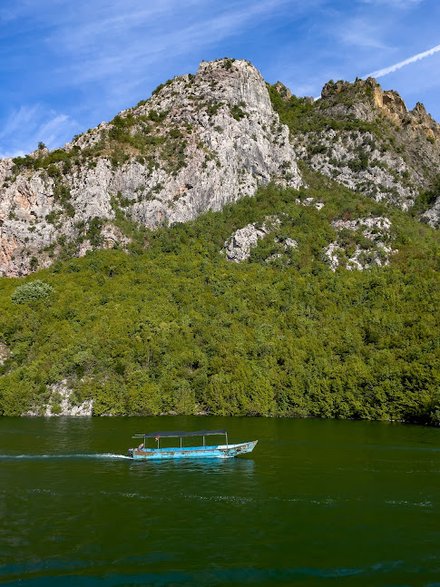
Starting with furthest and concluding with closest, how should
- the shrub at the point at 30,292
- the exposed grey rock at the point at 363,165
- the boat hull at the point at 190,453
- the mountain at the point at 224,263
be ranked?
the exposed grey rock at the point at 363,165 < the shrub at the point at 30,292 < the mountain at the point at 224,263 < the boat hull at the point at 190,453

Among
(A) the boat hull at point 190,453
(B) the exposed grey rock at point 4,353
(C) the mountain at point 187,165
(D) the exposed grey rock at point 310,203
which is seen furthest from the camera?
(D) the exposed grey rock at point 310,203

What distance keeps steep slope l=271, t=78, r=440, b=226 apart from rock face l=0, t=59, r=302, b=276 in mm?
16729

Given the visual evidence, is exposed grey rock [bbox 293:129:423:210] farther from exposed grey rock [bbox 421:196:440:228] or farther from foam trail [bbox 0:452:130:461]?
foam trail [bbox 0:452:130:461]

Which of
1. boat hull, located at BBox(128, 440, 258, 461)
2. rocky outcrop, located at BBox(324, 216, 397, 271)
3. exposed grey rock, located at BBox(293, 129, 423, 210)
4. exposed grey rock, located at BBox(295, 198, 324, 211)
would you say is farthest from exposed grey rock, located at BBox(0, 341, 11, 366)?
exposed grey rock, located at BBox(293, 129, 423, 210)

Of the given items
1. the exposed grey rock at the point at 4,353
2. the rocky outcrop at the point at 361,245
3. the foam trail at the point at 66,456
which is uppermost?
the rocky outcrop at the point at 361,245

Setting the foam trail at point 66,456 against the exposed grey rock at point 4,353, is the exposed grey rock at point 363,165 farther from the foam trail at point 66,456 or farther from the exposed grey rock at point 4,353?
the foam trail at point 66,456

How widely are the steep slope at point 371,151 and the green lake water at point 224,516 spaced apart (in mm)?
125146

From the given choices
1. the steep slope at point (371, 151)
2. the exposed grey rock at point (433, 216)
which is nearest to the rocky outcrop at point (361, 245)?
the exposed grey rock at point (433, 216)

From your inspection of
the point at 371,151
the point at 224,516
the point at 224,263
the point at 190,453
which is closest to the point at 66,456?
the point at 190,453

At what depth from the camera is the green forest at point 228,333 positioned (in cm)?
9312

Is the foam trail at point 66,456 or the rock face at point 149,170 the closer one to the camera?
the foam trail at point 66,456

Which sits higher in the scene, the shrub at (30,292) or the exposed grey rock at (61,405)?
the shrub at (30,292)

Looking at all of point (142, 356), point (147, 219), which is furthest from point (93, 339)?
point (147, 219)

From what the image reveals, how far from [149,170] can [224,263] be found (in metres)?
40.9
